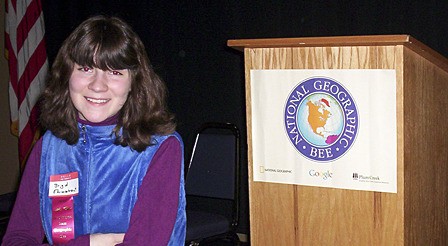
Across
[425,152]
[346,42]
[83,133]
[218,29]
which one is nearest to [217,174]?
[218,29]


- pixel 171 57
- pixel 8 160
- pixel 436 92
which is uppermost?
pixel 171 57

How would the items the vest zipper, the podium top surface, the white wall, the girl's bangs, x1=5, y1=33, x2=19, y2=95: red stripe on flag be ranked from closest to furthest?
the girl's bangs, the vest zipper, the podium top surface, x1=5, y1=33, x2=19, y2=95: red stripe on flag, the white wall

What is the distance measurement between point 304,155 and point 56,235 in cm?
96

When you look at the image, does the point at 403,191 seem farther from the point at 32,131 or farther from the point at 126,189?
the point at 32,131

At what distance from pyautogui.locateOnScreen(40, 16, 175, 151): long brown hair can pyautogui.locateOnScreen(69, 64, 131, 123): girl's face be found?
0.09 ft

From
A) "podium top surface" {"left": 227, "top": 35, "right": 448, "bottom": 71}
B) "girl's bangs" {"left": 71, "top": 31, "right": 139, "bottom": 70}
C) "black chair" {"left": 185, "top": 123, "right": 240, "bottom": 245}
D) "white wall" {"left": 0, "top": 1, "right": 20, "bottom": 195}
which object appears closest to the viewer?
"girl's bangs" {"left": 71, "top": 31, "right": 139, "bottom": 70}

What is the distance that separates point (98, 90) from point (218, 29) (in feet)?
11.4

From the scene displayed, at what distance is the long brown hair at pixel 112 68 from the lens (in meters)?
2.10

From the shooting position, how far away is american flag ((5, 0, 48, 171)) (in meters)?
6.23

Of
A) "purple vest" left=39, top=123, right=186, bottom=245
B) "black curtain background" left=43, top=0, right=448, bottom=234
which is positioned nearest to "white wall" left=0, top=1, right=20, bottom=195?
"black curtain background" left=43, top=0, right=448, bottom=234

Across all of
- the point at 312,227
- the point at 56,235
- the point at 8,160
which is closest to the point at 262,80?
the point at 312,227

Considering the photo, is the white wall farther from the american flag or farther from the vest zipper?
the vest zipper

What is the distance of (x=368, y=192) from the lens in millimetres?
2520

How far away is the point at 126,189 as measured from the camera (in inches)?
84.6
